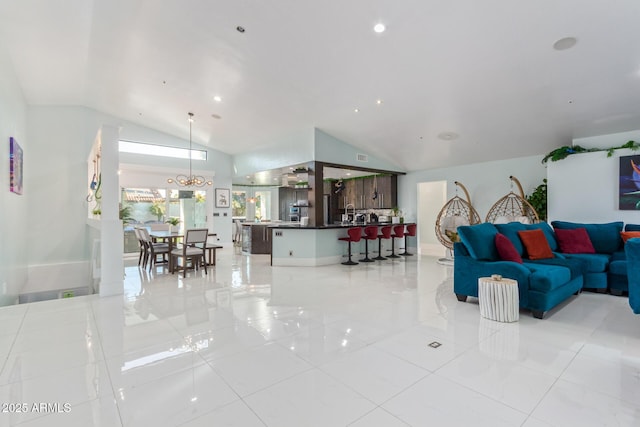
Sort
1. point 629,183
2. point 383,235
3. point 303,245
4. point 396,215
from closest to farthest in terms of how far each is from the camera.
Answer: point 629,183 < point 303,245 < point 383,235 < point 396,215

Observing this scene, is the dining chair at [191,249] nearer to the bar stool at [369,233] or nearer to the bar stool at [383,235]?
the bar stool at [369,233]

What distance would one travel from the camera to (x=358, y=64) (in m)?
4.52

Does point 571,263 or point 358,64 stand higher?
point 358,64

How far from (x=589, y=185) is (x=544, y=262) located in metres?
2.93

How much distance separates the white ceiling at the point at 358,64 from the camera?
357 centimetres

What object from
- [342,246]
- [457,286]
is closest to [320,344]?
[457,286]

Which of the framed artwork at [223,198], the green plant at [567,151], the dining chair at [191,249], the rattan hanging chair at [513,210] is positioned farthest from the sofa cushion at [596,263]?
the framed artwork at [223,198]

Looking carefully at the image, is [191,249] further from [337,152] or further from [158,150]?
[158,150]

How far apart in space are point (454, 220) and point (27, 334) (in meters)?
7.89

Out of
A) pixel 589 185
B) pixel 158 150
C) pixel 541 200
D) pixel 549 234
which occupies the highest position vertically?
pixel 158 150

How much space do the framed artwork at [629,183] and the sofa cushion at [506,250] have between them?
10.9 ft

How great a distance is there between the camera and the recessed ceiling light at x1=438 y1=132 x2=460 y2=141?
646 centimetres

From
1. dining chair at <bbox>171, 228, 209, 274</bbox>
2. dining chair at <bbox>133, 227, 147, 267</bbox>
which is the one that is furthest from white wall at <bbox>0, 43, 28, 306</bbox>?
dining chair at <bbox>171, 228, 209, 274</bbox>

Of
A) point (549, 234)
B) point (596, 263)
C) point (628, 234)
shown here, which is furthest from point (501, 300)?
point (628, 234)
